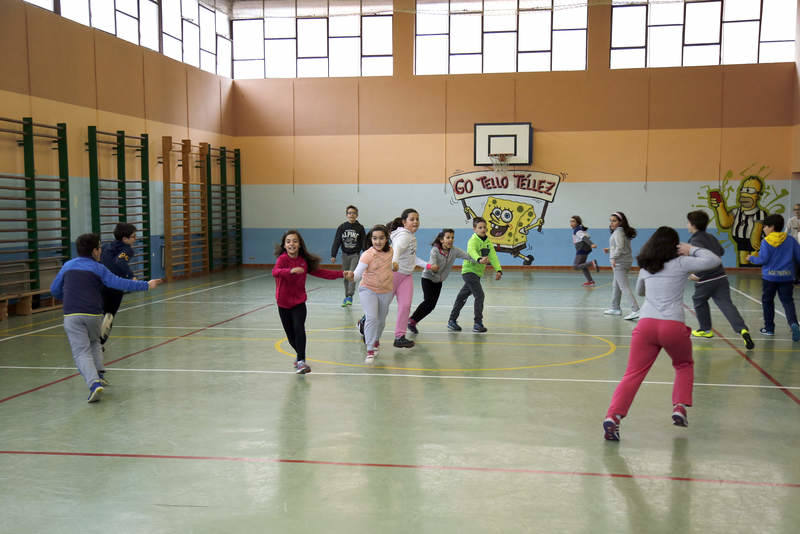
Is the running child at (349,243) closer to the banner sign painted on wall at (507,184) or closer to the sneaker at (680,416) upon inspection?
the sneaker at (680,416)

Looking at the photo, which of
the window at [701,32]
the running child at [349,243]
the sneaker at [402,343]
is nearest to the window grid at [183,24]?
the running child at [349,243]

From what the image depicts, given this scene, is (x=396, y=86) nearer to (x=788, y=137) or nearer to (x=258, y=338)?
(x=788, y=137)

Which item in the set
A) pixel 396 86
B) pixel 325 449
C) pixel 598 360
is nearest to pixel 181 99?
pixel 396 86

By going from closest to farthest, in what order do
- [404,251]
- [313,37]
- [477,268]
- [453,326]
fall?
1. [404,251]
2. [477,268]
3. [453,326]
4. [313,37]

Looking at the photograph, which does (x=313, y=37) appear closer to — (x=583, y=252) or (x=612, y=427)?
(x=583, y=252)

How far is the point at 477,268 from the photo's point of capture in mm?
10156

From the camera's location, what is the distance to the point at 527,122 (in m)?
20.2

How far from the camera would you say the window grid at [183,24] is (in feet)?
49.2

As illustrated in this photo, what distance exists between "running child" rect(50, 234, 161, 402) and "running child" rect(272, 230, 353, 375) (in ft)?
4.35

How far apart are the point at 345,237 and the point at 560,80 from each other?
1014 centimetres

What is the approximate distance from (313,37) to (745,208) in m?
13.5

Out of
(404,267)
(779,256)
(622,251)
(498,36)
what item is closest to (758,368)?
(779,256)

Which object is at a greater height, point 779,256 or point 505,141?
point 505,141

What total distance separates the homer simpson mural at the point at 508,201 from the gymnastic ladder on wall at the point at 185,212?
7.25m
